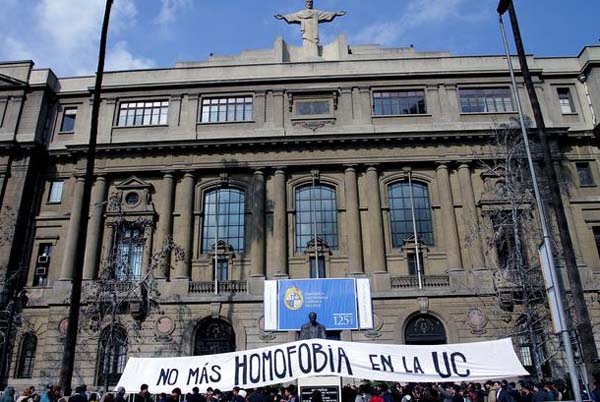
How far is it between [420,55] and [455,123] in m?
7.89

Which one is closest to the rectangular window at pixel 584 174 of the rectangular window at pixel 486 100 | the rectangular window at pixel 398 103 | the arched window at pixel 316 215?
the rectangular window at pixel 486 100

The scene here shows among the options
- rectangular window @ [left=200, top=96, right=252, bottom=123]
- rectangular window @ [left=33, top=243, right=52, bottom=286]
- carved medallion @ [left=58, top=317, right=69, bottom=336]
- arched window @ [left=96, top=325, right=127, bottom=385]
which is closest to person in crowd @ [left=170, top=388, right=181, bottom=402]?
arched window @ [left=96, top=325, right=127, bottom=385]

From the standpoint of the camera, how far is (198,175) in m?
32.3

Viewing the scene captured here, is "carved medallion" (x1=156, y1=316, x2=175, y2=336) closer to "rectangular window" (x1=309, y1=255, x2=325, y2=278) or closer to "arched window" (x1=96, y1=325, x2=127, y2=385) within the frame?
"arched window" (x1=96, y1=325, x2=127, y2=385)

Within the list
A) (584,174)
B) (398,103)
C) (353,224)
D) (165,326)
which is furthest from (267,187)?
(584,174)

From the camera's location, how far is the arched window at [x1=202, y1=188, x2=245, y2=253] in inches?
1217

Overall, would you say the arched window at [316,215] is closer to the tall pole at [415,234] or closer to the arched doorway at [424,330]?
the tall pole at [415,234]

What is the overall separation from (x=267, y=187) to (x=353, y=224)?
604cm

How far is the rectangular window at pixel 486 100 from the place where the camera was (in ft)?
109

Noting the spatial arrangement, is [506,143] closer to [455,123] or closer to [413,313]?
[455,123]

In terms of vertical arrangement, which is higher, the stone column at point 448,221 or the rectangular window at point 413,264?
the stone column at point 448,221

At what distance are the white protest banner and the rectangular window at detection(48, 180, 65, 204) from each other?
80.3ft

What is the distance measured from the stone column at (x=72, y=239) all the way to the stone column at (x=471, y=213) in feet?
76.2

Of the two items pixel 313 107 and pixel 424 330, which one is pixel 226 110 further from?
pixel 424 330
